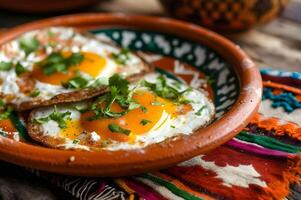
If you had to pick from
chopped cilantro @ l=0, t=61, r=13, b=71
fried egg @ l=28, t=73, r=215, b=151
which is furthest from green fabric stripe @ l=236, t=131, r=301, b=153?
chopped cilantro @ l=0, t=61, r=13, b=71

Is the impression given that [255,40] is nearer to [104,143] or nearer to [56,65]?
[56,65]

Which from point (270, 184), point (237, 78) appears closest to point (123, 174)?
point (270, 184)

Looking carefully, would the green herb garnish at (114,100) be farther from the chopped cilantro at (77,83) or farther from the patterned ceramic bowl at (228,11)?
the patterned ceramic bowl at (228,11)

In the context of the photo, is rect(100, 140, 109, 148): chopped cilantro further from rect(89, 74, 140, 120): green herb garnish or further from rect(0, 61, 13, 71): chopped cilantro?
rect(0, 61, 13, 71): chopped cilantro

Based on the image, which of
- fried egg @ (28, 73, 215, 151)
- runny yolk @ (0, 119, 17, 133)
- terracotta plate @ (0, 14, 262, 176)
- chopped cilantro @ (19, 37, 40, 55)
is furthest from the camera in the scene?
chopped cilantro @ (19, 37, 40, 55)

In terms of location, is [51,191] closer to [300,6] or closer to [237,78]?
[237,78]

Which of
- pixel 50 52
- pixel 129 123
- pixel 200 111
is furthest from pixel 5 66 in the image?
pixel 200 111

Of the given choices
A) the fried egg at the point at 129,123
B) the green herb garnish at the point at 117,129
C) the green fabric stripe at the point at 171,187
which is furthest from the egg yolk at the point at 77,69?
the green fabric stripe at the point at 171,187
